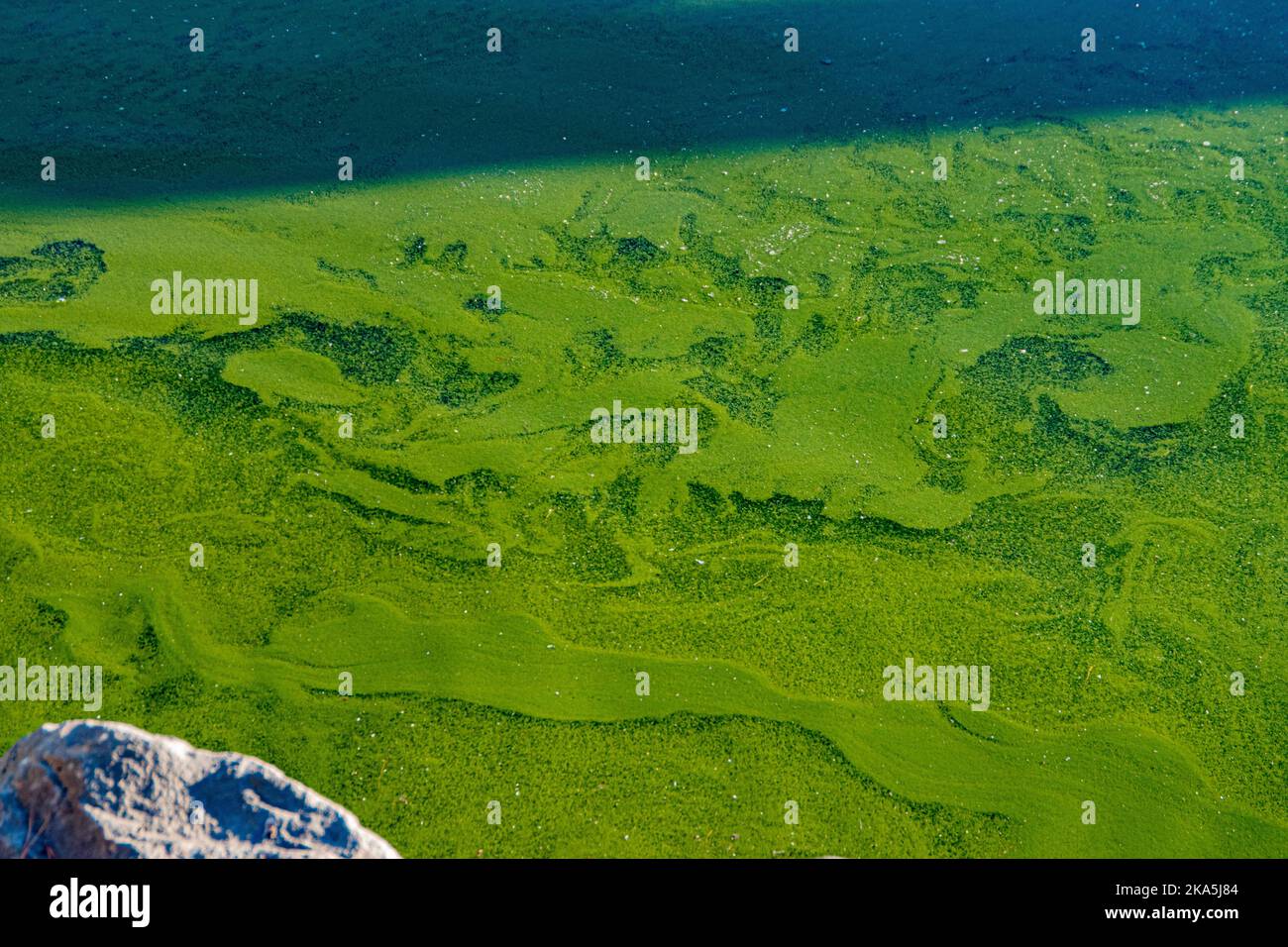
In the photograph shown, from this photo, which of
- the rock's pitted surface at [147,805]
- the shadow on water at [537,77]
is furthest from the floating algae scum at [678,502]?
the rock's pitted surface at [147,805]

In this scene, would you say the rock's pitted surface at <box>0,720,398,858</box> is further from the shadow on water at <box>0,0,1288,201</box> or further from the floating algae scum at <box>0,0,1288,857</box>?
the shadow on water at <box>0,0,1288,201</box>

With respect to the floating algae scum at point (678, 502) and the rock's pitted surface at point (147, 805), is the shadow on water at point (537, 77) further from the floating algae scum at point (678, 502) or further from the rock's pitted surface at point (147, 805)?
the rock's pitted surface at point (147, 805)

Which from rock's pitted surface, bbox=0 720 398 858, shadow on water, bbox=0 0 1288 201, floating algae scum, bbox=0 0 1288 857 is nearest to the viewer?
rock's pitted surface, bbox=0 720 398 858

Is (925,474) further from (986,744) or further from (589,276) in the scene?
(589,276)

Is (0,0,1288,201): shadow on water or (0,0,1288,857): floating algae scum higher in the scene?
(0,0,1288,201): shadow on water

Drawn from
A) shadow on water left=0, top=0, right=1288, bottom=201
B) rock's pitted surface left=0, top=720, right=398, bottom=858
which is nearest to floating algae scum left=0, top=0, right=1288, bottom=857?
shadow on water left=0, top=0, right=1288, bottom=201

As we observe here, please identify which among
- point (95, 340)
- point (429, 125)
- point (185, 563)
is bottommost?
point (185, 563)

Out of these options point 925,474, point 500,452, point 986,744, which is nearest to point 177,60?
point 500,452
